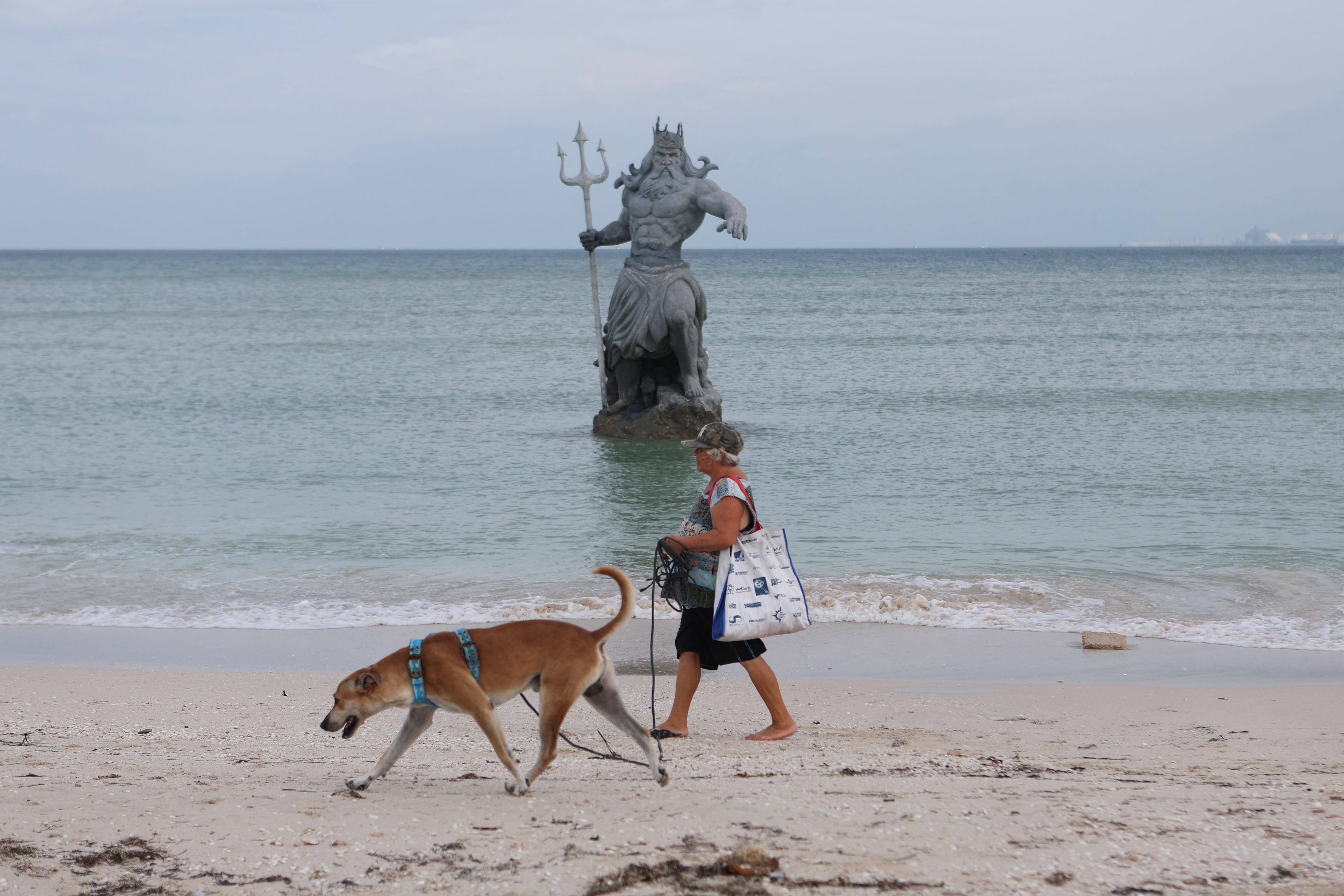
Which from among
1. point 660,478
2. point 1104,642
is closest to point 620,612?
point 1104,642

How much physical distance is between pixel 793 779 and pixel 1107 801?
3.47ft

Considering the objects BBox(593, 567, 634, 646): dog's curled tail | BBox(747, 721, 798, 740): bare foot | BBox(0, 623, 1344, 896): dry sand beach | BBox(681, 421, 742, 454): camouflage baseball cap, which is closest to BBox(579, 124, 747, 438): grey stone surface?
BBox(0, 623, 1344, 896): dry sand beach

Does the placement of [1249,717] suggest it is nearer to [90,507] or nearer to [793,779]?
[793,779]

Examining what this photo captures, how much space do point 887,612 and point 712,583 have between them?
10.1 ft

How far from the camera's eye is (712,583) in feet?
16.0

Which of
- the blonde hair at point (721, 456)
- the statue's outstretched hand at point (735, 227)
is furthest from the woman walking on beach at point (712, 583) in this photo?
the statue's outstretched hand at point (735, 227)

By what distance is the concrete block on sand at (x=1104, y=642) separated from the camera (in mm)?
6824

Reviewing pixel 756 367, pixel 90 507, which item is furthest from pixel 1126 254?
pixel 90 507

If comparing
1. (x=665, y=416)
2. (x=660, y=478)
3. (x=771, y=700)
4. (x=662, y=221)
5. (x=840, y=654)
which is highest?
(x=662, y=221)

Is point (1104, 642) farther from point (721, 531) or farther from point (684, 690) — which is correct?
point (721, 531)

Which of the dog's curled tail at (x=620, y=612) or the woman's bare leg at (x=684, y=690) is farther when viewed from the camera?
the woman's bare leg at (x=684, y=690)

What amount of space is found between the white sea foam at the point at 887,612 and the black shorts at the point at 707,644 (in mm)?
2578

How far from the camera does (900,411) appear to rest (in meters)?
17.5

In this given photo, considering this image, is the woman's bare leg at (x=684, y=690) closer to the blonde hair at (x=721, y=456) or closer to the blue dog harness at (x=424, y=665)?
the blonde hair at (x=721, y=456)
